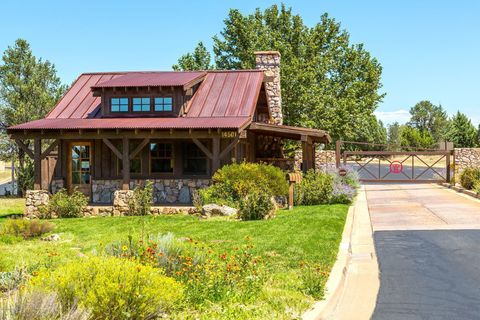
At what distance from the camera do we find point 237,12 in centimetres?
4250

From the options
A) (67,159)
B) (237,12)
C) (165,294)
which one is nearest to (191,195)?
(67,159)

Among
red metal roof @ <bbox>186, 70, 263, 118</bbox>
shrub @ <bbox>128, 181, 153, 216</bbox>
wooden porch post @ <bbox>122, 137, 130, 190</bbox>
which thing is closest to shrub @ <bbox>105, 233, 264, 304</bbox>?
shrub @ <bbox>128, 181, 153, 216</bbox>

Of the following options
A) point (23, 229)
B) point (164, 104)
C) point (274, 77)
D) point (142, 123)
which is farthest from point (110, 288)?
point (274, 77)

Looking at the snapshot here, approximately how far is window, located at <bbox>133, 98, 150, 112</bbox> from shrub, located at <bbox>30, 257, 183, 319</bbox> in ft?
57.0

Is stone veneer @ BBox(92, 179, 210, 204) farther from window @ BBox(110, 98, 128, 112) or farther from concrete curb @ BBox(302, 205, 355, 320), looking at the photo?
concrete curb @ BBox(302, 205, 355, 320)

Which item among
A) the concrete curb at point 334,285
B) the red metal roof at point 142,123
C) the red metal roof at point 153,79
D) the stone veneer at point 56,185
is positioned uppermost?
the red metal roof at point 153,79

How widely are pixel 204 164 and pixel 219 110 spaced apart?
238 centimetres

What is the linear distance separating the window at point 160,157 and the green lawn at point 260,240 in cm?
429

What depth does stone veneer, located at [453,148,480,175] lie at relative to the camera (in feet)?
113

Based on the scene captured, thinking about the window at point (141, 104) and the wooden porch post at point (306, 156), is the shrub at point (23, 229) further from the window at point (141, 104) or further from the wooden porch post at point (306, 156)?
the wooden porch post at point (306, 156)

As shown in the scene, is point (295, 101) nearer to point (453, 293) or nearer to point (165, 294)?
point (453, 293)

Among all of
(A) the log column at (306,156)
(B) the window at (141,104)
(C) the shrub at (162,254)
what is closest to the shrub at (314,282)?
(C) the shrub at (162,254)

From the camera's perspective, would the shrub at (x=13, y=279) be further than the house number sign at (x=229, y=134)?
No

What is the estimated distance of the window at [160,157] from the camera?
22656 millimetres
